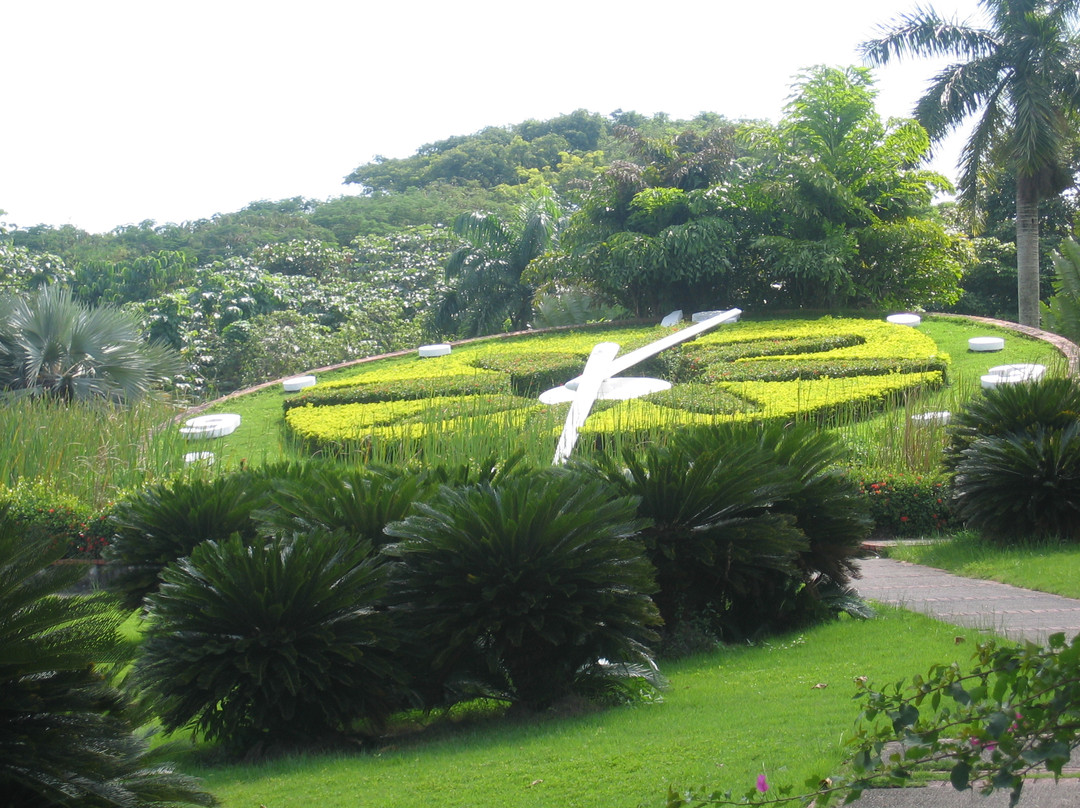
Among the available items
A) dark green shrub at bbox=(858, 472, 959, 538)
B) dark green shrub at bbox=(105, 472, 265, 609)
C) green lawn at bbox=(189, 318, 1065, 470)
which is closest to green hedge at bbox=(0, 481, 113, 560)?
green lawn at bbox=(189, 318, 1065, 470)

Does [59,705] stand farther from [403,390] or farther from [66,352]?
[66,352]

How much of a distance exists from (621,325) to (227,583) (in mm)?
16273

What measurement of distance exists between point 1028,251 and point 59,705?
77.2 feet

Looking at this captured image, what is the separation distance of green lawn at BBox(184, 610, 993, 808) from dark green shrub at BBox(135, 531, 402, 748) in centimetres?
21

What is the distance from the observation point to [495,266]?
25562mm

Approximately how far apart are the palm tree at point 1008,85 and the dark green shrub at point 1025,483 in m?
15.4

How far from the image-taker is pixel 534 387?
15453mm

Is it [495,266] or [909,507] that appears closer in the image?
[909,507]

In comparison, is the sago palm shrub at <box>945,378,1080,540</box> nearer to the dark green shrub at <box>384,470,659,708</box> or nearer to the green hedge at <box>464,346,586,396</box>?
the dark green shrub at <box>384,470,659,708</box>

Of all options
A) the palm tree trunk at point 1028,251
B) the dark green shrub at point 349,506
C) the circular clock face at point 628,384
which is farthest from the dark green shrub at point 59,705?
the palm tree trunk at point 1028,251

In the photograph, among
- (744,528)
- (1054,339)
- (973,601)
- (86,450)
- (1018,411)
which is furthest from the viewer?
(1054,339)

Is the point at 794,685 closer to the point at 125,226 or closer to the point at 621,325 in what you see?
the point at 621,325

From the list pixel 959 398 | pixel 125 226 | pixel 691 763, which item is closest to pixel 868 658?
pixel 691 763

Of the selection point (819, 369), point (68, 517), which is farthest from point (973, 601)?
point (819, 369)
